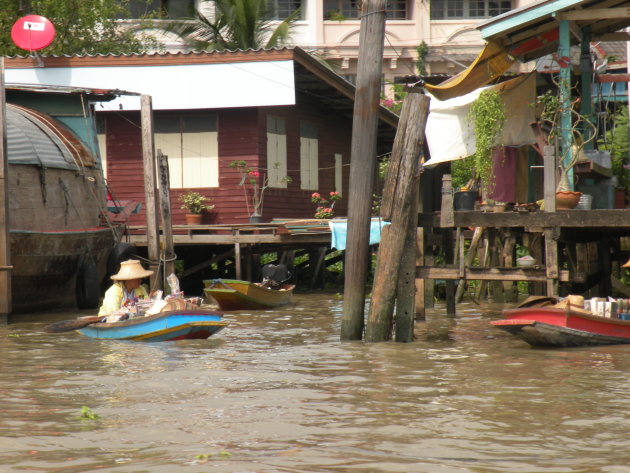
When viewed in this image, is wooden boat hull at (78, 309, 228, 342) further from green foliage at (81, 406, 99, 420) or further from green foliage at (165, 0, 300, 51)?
green foliage at (165, 0, 300, 51)

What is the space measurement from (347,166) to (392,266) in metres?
16.0

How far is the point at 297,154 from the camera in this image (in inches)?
982

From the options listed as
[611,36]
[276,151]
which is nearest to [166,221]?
[276,151]

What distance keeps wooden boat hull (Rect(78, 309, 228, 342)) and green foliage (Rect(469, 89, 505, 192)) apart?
5034 millimetres

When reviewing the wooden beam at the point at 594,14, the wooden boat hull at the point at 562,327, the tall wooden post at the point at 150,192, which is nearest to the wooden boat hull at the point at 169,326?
the tall wooden post at the point at 150,192

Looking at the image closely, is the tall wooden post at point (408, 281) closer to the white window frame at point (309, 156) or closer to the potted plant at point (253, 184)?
the potted plant at point (253, 184)

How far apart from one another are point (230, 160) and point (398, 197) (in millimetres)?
11687

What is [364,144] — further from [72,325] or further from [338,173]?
[338,173]

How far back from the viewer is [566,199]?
41.0 feet

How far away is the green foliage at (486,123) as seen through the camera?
49.8 ft

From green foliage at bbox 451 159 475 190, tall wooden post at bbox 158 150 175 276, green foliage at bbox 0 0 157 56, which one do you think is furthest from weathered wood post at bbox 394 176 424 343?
green foliage at bbox 0 0 157 56

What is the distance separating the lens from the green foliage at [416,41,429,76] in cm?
3584

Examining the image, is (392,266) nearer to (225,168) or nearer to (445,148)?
(445,148)

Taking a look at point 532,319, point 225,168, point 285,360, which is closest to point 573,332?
point 532,319
